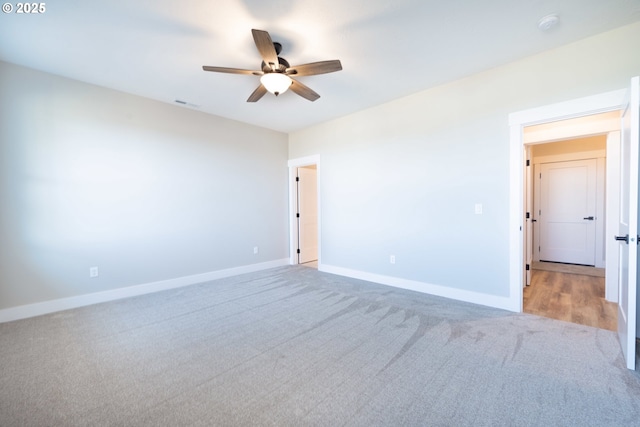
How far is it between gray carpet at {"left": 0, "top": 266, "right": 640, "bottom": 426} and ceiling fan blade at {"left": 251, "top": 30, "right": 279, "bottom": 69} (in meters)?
2.45

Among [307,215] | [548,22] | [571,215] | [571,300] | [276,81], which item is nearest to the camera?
[548,22]

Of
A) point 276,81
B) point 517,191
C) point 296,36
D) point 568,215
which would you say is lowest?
point 568,215

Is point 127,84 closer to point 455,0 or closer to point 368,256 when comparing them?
point 455,0

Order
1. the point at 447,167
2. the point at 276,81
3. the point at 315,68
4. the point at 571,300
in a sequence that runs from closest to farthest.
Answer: the point at 315,68, the point at 276,81, the point at 571,300, the point at 447,167

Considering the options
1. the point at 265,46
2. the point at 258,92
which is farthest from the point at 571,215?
the point at 265,46

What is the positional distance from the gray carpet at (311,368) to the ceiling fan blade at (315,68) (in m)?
2.40

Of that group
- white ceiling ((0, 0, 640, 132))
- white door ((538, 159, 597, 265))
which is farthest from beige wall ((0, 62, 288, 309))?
white door ((538, 159, 597, 265))

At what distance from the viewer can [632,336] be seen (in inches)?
72.8

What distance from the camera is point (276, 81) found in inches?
95.9

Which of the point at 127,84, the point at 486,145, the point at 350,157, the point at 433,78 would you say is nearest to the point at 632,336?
the point at 486,145

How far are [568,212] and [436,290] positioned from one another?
161 inches

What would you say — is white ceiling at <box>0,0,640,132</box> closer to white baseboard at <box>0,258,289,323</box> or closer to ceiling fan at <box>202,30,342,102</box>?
ceiling fan at <box>202,30,342,102</box>

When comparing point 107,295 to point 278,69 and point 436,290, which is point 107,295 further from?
point 436,290

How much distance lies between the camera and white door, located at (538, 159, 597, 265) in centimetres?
509
